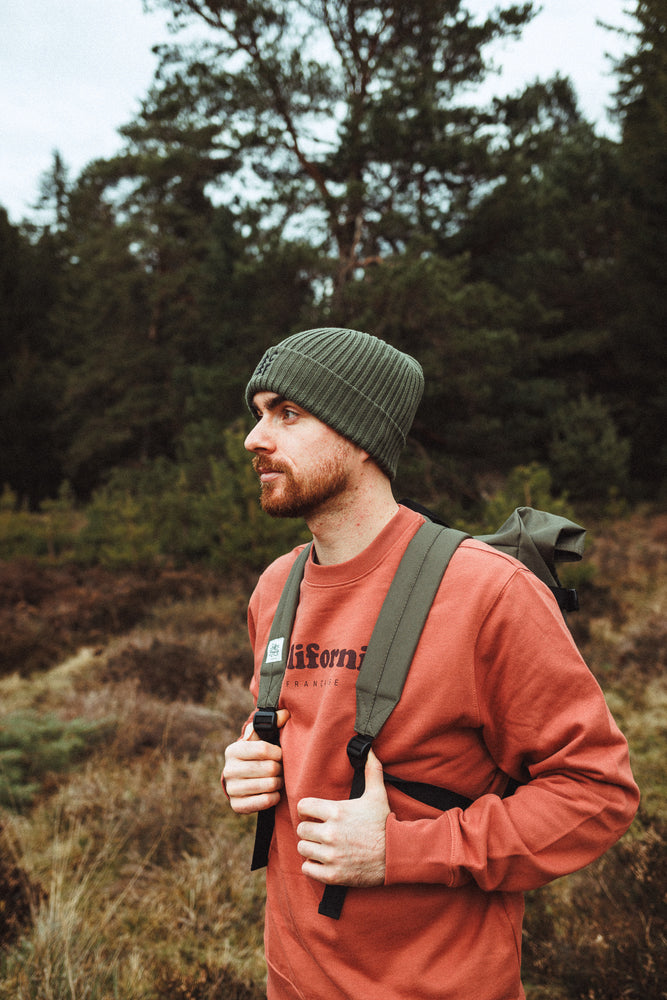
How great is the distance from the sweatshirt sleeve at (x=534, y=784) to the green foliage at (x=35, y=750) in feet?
11.7

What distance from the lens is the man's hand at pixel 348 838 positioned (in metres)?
1.18

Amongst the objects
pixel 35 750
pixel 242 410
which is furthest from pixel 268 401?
pixel 242 410

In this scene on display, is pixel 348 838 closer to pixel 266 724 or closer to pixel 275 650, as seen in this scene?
pixel 266 724

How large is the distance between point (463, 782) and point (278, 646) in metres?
Result: 0.53

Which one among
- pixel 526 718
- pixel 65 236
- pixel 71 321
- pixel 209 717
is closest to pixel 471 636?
pixel 526 718

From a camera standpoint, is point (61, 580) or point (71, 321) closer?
point (61, 580)

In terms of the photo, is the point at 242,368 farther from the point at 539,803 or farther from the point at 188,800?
the point at 539,803

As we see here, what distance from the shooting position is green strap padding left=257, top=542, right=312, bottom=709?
1460 millimetres

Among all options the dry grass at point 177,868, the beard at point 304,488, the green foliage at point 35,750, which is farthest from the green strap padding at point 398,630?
the green foliage at point 35,750

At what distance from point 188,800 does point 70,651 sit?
4.15 m

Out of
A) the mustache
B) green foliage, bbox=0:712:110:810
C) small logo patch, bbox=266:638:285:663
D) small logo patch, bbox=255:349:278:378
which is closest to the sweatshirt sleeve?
small logo patch, bbox=266:638:285:663

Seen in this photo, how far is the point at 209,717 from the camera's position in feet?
16.7

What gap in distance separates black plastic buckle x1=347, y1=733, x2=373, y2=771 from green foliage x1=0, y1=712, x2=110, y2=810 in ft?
11.5

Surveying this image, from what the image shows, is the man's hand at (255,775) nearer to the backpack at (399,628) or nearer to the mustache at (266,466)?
the backpack at (399,628)
